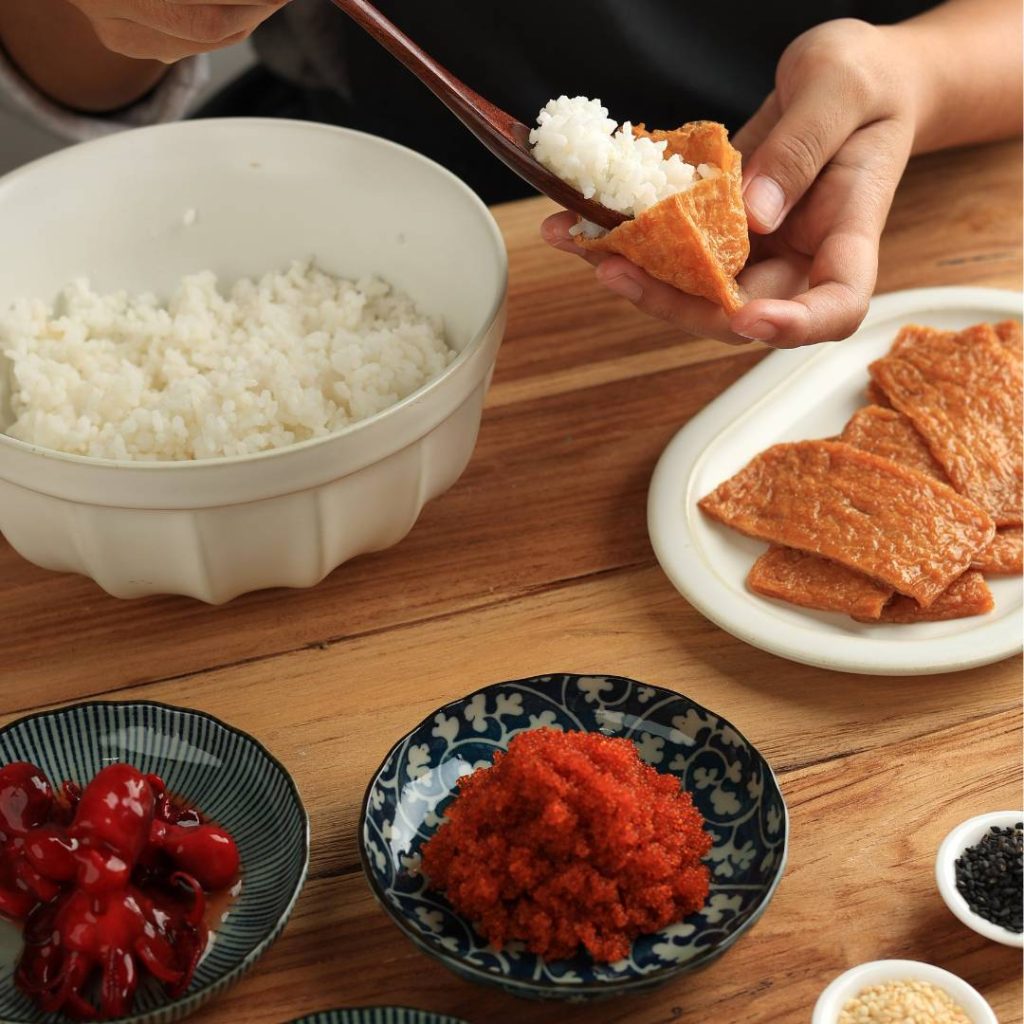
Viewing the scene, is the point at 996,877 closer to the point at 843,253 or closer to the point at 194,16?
the point at 843,253

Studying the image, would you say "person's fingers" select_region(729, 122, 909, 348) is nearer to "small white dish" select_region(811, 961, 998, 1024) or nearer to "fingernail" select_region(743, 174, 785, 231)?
"fingernail" select_region(743, 174, 785, 231)

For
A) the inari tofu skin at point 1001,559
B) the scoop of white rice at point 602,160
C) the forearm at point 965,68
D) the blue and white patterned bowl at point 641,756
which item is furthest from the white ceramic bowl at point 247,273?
the forearm at point 965,68

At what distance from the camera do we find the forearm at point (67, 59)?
2.01 metres

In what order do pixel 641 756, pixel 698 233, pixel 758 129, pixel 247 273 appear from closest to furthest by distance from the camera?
pixel 641 756 → pixel 698 233 → pixel 247 273 → pixel 758 129

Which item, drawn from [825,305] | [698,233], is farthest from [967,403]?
[698,233]

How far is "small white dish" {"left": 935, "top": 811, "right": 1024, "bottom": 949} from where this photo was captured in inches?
43.8

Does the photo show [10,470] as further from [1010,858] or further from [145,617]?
[1010,858]

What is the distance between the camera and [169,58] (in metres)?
1.55

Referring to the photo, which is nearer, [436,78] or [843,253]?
[436,78]

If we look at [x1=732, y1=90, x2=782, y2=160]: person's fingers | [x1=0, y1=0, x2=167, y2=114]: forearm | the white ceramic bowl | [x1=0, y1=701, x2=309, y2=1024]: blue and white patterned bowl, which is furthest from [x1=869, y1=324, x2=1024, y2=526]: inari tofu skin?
[x1=0, y1=0, x2=167, y2=114]: forearm

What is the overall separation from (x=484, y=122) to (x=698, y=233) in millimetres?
281

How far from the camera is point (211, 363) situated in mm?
1580

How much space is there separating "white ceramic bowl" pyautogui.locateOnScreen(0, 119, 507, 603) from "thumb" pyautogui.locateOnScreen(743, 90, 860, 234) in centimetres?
37

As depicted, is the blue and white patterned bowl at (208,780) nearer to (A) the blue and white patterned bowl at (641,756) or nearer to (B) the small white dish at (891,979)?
(A) the blue and white patterned bowl at (641,756)
